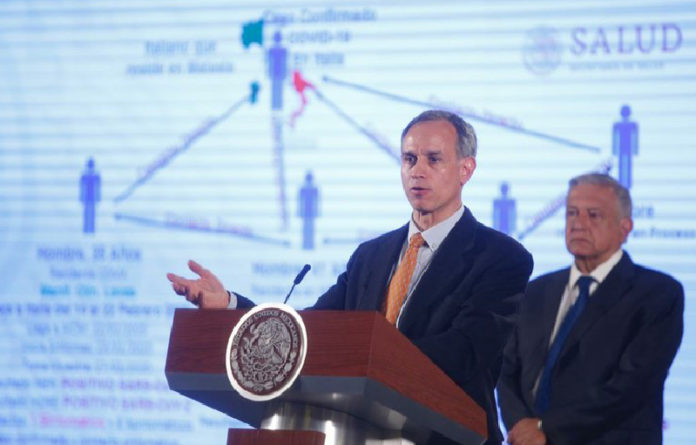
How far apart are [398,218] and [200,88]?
1.23 metres

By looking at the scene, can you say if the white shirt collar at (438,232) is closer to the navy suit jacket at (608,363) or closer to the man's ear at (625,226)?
the navy suit jacket at (608,363)

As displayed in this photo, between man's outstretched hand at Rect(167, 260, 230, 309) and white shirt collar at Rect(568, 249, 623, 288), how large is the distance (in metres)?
1.80

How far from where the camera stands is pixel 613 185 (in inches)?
167

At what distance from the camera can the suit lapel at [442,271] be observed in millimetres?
2922

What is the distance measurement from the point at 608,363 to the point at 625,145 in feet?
4.12

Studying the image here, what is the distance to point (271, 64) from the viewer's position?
533cm

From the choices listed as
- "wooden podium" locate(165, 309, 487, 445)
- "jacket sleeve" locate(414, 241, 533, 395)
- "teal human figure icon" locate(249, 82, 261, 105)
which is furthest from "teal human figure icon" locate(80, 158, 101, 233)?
"wooden podium" locate(165, 309, 487, 445)

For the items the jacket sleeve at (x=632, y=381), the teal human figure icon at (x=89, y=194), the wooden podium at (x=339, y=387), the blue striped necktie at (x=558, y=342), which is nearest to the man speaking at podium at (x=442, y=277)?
the wooden podium at (x=339, y=387)

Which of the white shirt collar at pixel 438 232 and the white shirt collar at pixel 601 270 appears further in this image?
the white shirt collar at pixel 601 270

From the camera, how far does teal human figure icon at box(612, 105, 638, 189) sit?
15.5 ft

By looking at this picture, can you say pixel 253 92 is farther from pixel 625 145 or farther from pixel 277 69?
pixel 625 145

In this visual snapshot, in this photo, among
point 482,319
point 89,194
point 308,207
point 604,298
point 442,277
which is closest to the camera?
point 482,319

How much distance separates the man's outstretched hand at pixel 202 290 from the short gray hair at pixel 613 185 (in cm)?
194

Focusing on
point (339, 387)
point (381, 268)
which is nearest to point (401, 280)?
point (381, 268)
